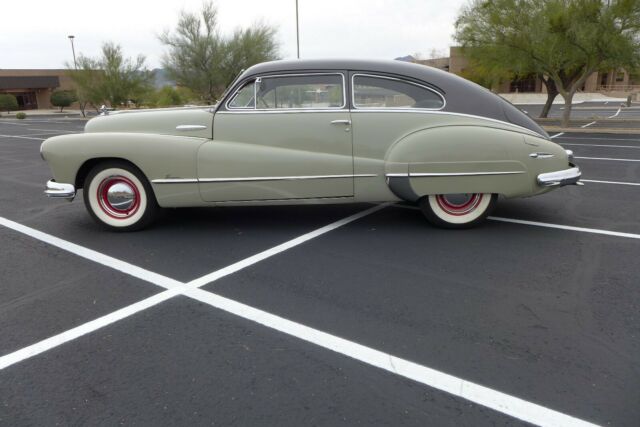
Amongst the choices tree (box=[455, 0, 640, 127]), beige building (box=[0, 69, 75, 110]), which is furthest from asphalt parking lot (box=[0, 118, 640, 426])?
beige building (box=[0, 69, 75, 110])

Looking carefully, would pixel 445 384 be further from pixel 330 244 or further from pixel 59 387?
pixel 330 244

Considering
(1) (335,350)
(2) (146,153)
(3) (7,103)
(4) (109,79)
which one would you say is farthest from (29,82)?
(1) (335,350)

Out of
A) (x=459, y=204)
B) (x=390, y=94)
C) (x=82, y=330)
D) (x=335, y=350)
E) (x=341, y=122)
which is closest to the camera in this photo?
(x=335, y=350)

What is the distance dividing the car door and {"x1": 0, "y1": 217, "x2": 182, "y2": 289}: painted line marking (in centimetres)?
115

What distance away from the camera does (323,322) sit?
3.26 m

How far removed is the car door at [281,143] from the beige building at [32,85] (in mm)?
65530

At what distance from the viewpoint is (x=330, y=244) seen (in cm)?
483

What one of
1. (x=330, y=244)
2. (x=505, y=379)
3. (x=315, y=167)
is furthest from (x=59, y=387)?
(x=315, y=167)

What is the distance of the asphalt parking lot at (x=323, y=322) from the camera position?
2441 mm

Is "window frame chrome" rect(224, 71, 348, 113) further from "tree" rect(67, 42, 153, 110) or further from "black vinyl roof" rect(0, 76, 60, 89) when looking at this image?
"black vinyl roof" rect(0, 76, 60, 89)

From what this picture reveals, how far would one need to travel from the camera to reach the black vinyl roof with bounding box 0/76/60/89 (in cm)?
6106

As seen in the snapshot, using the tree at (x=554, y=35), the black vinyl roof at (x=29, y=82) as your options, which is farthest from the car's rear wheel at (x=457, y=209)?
the black vinyl roof at (x=29, y=82)

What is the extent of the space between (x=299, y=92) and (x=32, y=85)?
70.1 metres

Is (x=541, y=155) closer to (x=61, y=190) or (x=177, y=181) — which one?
(x=177, y=181)
